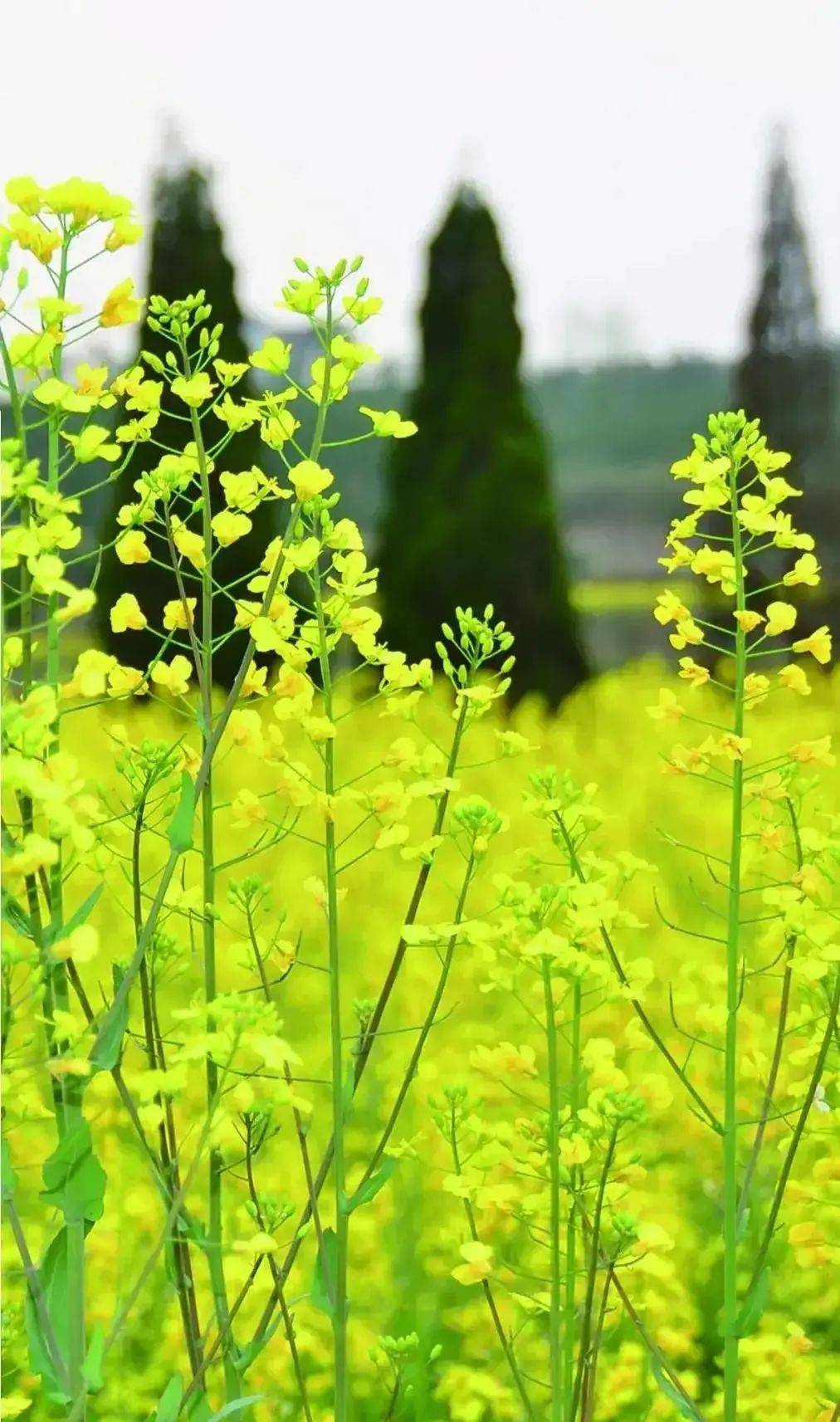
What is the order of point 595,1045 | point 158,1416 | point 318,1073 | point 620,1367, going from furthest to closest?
point 318,1073 → point 620,1367 → point 595,1045 → point 158,1416

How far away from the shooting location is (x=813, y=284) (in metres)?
5.84

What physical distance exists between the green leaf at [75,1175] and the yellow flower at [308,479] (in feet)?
1.53

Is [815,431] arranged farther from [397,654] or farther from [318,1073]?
[397,654]

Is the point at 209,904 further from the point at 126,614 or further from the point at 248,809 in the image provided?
the point at 126,614

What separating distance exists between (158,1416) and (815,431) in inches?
213

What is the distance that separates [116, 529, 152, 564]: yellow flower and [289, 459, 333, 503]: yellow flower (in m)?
0.14

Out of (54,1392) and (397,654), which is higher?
(397,654)

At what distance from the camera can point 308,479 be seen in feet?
3.56

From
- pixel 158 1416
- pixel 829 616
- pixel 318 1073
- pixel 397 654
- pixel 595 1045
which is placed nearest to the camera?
pixel 158 1416

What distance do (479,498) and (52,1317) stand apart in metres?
4.51

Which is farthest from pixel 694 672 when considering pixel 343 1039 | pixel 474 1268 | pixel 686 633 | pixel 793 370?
pixel 793 370

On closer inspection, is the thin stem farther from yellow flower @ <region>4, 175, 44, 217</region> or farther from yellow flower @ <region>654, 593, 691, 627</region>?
yellow flower @ <region>654, 593, 691, 627</region>

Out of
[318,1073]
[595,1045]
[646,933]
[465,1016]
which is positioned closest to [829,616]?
[646,933]

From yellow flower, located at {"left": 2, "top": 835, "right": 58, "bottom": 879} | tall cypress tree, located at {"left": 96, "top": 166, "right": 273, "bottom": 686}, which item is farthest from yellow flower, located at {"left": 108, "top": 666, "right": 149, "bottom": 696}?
tall cypress tree, located at {"left": 96, "top": 166, "right": 273, "bottom": 686}
